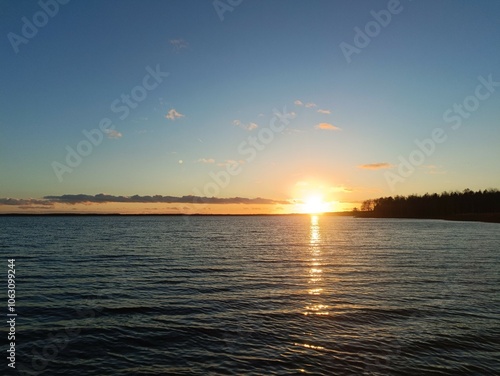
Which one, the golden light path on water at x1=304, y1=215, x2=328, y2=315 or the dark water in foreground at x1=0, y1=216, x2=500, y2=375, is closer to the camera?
the dark water in foreground at x1=0, y1=216, x2=500, y2=375

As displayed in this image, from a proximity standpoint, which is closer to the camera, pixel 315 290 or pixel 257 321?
pixel 257 321

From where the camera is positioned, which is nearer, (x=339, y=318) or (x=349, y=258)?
(x=339, y=318)

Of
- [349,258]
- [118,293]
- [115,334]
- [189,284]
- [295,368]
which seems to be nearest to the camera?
[295,368]

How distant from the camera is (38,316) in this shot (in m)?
22.0

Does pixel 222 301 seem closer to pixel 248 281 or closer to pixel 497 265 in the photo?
pixel 248 281

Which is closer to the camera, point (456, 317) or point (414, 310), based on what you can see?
point (456, 317)

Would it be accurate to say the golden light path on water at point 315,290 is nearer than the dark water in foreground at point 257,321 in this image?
No

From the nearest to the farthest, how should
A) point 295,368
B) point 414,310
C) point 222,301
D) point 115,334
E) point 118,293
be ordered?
1. point 295,368
2. point 115,334
3. point 414,310
4. point 222,301
5. point 118,293

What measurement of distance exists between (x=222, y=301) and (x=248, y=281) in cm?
815

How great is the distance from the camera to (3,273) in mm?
36312

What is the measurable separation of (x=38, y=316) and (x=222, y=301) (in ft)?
37.4

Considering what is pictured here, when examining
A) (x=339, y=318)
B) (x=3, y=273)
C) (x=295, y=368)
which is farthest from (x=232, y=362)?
(x=3, y=273)

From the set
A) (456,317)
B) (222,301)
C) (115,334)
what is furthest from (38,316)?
(456,317)

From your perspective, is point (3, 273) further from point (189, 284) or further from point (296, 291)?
point (296, 291)
